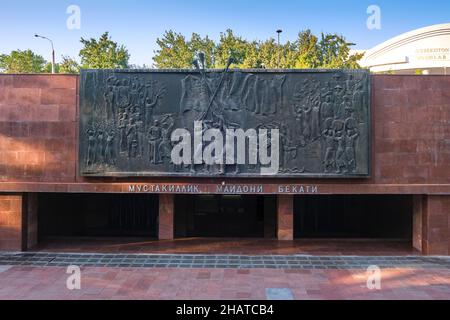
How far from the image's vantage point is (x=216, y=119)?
14.0 m

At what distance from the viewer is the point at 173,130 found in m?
14.1

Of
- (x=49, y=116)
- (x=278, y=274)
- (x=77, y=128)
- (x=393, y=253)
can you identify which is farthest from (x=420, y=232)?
(x=49, y=116)

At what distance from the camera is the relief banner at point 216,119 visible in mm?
14000

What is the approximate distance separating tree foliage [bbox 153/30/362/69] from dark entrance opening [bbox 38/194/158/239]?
63.7ft

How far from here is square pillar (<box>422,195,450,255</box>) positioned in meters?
13.7

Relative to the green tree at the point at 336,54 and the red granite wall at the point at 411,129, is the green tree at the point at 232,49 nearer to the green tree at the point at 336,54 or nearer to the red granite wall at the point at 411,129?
the green tree at the point at 336,54

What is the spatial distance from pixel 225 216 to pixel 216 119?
5.68 m

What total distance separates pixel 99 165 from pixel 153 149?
2.04 m

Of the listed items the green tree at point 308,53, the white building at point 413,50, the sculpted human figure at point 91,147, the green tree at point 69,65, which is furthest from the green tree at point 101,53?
the white building at point 413,50

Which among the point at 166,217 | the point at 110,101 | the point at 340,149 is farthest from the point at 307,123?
the point at 110,101

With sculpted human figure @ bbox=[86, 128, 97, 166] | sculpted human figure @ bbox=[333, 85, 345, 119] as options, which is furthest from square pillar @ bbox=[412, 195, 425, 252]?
sculpted human figure @ bbox=[86, 128, 97, 166]

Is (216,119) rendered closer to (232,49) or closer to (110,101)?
(110,101)

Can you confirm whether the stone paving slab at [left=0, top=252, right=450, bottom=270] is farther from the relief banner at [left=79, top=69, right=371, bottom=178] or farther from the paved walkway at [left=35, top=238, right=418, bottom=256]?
the relief banner at [left=79, top=69, right=371, bottom=178]

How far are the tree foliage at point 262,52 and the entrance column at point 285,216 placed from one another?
2051 cm
